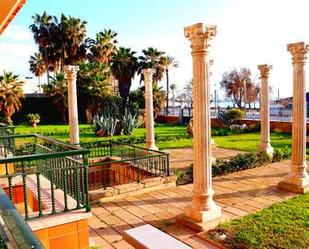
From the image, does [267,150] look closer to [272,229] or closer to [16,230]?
[272,229]

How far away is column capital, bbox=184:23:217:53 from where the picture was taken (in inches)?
222

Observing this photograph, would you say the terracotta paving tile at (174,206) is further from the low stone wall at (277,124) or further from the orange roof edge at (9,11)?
the low stone wall at (277,124)

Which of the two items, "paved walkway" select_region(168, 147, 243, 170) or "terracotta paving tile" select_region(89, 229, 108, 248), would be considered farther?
"paved walkway" select_region(168, 147, 243, 170)

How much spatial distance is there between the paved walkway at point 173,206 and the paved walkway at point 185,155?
93.8 inches

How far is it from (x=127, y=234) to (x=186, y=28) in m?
4.26

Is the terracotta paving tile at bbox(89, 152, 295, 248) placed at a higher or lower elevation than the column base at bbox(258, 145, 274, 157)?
lower

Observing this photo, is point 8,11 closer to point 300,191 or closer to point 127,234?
point 127,234

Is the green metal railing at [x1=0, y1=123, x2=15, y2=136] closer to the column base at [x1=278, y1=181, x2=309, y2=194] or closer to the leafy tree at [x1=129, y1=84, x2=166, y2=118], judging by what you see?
the column base at [x1=278, y1=181, x2=309, y2=194]

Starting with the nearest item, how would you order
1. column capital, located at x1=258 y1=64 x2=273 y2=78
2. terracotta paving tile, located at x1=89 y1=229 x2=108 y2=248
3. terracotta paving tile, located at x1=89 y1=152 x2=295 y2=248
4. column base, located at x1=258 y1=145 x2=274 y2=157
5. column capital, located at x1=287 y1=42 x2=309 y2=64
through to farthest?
terracotta paving tile, located at x1=89 y1=229 x2=108 y2=248
terracotta paving tile, located at x1=89 y1=152 x2=295 y2=248
column capital, located at x1=287 y1=42 x2=309 y2=64
column capital, located at x1=258 y1=64 x2=273 y2=78
column base, located at x1=258 y1=145 x2=274 y2=157

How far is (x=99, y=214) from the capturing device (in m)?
6.77

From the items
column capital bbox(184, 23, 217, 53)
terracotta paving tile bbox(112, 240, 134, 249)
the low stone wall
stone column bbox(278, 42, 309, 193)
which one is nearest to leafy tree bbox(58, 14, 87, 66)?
the low stone wall

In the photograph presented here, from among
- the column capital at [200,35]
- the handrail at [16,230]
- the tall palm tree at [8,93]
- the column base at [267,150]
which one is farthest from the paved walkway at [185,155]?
the tall palm tree at [8,93]

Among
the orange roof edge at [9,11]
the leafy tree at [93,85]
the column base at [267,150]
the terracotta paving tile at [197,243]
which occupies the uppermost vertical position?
the leafy tree at [93,85]

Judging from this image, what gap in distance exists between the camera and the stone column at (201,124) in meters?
5.72
